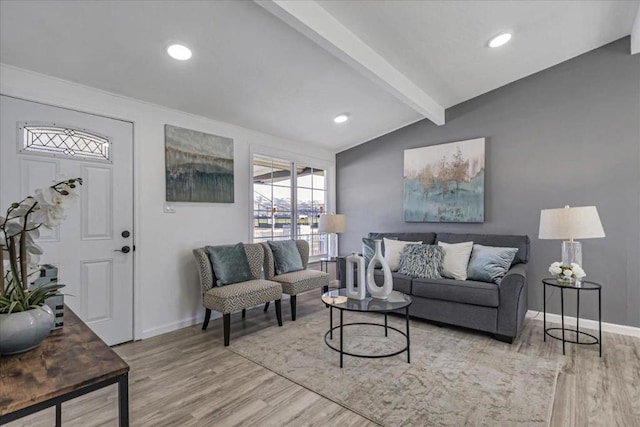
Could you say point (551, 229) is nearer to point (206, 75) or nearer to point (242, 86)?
point (242, 86)

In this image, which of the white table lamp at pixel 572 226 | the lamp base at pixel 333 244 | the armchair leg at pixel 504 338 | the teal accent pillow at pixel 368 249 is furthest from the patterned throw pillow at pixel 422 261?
the lamp base at pixel 333 244

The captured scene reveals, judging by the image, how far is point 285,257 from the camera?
3.85 meters

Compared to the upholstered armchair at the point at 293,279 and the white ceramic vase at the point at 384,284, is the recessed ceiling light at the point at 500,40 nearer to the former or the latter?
the white ceramic vase at the point at 384,284

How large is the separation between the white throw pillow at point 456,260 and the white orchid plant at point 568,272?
77 centimetres

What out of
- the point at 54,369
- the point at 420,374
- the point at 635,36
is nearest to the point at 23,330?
the point at 54,369

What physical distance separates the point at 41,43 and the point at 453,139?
164 inches

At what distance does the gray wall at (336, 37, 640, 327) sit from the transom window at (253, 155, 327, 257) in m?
1.74

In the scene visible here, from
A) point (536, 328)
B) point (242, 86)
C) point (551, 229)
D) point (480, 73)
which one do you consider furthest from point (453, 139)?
point (242, 86)

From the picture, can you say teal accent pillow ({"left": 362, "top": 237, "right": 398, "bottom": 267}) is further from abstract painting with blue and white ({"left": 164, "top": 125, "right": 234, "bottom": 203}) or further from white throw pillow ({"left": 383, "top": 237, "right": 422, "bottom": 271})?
abstract painting with blue and white ({"left": 164, "top": 125, "right": 234, "bottom": 203})

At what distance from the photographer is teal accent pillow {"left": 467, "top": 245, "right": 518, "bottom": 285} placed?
10.2ft

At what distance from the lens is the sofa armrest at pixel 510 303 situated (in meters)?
2.84

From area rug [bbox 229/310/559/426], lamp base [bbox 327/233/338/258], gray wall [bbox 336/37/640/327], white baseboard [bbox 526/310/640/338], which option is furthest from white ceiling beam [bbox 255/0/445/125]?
white baseboard [bbox 526/310/640/338]

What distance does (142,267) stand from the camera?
10.00 ft

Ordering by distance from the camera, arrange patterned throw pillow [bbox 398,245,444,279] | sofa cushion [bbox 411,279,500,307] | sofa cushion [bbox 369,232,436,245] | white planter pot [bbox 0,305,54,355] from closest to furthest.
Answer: white planter pot [bbox 0,305,54,355] < sofa cushion [bbox 411,279,500,307] < patterned throw pillow [bbox 398,245,444,279] < sofa cushion [bbox 369,232,436,245]
